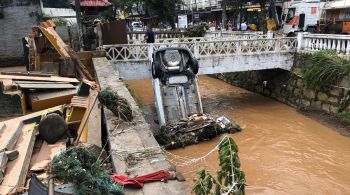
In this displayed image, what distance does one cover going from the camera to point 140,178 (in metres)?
3.65

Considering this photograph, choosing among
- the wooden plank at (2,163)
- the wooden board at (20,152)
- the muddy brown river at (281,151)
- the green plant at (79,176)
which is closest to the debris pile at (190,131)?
the muddy brown river at (281,151)

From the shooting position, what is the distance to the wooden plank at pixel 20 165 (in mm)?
3580

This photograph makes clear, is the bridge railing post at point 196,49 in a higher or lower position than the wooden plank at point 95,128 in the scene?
higher

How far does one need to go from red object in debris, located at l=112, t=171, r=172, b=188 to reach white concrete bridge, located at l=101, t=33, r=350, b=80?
9.83 meters

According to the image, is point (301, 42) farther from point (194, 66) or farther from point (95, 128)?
point (95, 128)

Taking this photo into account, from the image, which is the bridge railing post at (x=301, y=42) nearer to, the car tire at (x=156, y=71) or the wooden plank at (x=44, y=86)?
the car tire at (x=156, y=71)

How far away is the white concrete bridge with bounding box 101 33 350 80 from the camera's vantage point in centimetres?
1336

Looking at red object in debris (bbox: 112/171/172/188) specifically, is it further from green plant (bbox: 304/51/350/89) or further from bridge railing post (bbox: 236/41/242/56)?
bridge railing post (bbox: 236/41/242/56)

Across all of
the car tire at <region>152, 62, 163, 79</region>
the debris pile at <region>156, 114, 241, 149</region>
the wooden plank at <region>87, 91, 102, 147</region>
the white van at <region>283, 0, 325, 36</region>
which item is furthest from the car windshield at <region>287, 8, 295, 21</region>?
the wooden plank at <region>87, 91, 102, 147</region>

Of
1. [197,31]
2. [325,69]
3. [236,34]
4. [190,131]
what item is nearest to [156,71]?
[190,131]

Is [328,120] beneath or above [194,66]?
beneath

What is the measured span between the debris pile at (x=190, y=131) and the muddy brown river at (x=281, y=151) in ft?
0.79

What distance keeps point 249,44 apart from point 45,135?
1119cm

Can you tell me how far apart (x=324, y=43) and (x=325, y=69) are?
5.83 feet
